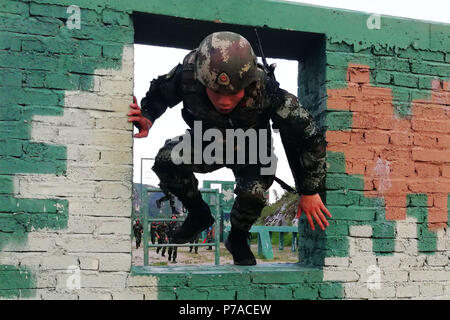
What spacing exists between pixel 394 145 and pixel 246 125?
3.52 ft

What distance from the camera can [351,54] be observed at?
3141mm

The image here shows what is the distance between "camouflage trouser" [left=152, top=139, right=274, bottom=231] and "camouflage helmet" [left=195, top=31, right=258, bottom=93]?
2.08 feet

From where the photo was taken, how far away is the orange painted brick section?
3.11m

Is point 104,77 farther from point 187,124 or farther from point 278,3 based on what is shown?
point 278,3

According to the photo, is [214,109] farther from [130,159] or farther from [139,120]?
[130,159]

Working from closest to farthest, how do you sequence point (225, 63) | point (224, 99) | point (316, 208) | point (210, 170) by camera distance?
point (225, 63) → point (224, 99) → point (316, 208) → point (210, 170)

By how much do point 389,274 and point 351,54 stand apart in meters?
1.53

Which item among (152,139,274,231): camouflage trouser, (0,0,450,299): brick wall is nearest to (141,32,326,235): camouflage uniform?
(152,139,274,231): camouflage trouser

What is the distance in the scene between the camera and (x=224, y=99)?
2697mm

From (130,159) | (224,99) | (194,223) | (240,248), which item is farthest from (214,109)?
(240,248)

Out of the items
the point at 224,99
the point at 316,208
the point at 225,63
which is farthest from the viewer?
the point at 316,208

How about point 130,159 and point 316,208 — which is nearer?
point 130,159

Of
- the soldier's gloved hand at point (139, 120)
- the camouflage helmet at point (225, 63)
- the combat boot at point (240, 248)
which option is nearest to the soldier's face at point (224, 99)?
the camouflage helmet at point (225, 63)
